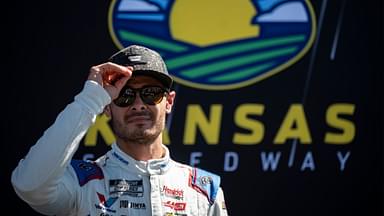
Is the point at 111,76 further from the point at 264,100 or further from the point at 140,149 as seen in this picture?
the point at 264,100

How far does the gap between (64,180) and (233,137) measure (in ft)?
4.65

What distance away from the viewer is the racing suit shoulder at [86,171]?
2150 mm

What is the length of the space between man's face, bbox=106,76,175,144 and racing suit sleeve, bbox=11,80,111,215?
0.63 feet

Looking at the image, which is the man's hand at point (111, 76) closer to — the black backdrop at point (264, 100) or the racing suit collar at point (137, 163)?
the racing suit collar at point (137, 163)

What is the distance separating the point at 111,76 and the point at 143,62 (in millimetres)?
166

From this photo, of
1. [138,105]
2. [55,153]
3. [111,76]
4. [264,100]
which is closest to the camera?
[55,153]

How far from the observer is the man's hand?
2.01 meters

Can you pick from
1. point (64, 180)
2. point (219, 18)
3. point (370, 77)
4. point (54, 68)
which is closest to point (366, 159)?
point (370, 77)

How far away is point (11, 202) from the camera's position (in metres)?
3.30

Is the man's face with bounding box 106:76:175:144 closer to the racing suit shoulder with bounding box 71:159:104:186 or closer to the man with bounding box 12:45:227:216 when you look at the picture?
the man with bounding box 12:45:227:216

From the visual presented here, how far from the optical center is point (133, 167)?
2223 millimetres

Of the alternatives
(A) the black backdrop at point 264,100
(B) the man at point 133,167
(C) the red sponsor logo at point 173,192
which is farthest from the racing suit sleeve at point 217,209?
(A) the black backdrop at point 264,100

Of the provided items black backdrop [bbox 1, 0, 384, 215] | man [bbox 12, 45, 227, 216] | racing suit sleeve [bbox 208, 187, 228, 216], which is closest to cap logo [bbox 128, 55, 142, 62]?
man [bbox 12, 45, 227, 216]

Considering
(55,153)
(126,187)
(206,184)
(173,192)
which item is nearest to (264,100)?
(206,184)
